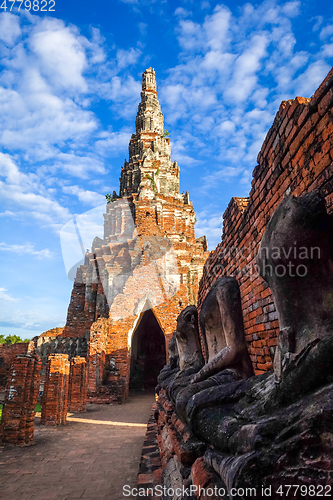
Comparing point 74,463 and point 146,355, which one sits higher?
point 146,355

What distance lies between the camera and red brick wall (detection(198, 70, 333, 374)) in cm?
194

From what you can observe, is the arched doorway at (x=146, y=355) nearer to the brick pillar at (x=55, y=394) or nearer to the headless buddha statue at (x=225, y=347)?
the brick pillar at (x=55, y=394)

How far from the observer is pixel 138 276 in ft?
42.7

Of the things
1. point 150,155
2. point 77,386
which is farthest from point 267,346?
point 150,155

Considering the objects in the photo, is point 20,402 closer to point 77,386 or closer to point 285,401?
point 77,386

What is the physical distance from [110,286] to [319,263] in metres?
15.2

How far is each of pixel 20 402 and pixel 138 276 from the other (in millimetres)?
7687

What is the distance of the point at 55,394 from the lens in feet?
24.1

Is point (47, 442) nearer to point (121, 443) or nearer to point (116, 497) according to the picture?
point (121, 443)

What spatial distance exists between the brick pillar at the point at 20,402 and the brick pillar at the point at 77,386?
Result: 352cm

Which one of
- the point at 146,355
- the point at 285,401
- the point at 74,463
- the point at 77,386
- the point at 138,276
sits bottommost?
the point at 74,463

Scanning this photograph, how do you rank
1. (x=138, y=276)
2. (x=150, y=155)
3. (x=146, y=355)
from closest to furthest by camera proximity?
(x=138, y=276) → (x=146, y=355) → (x=150, y=155)

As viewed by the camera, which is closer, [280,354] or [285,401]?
[285,401]

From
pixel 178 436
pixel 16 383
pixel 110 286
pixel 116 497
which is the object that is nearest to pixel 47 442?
pixel 16 383
